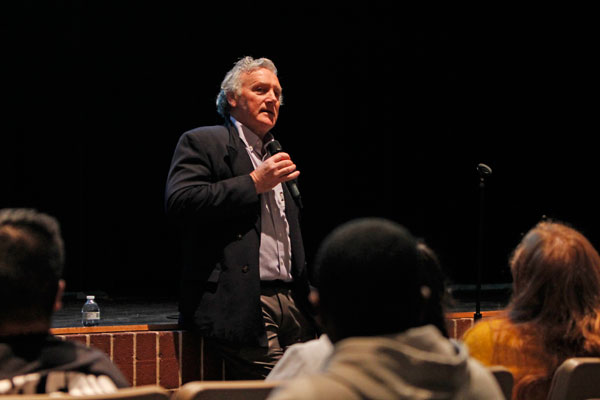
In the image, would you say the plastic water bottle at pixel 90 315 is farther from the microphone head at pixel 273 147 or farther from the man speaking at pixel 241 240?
the microphone head at pixel 273 147

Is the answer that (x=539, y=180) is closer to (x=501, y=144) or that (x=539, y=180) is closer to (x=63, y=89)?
(x=501, y=144)

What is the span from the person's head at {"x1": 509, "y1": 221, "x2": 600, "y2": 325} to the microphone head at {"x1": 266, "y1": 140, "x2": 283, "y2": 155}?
42.9 inches

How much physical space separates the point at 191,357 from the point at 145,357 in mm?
185

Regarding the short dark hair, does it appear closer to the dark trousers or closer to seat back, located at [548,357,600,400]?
seat back, located at [548,357,600,400]

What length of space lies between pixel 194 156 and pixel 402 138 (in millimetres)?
4048

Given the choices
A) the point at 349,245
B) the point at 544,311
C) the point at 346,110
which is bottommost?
the point at 544,311

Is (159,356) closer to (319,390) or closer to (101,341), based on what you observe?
(101,341)

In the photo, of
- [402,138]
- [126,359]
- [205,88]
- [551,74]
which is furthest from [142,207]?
[551,74]

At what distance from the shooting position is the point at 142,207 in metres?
5.68

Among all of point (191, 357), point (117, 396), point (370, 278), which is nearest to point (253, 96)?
point (191, 357)

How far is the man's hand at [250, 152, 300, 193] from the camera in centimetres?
239

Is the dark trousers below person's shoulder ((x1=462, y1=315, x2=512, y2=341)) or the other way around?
below

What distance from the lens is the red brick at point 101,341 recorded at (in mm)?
2623

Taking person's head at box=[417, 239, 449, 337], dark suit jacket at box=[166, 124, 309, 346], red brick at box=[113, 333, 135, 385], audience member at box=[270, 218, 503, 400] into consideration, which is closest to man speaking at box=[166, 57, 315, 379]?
dark suit jacket at box=[166, 124, 309, 346]
